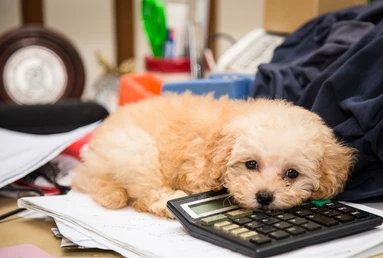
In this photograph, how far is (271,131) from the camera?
0.89 m

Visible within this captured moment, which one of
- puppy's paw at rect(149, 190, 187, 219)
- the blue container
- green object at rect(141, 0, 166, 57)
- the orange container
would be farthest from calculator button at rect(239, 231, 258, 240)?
green object at rect(141, 0, 166, 57)

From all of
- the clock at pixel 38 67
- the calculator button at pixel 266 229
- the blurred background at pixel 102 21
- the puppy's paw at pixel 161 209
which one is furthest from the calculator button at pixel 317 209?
the blurred background at pixel 102 21

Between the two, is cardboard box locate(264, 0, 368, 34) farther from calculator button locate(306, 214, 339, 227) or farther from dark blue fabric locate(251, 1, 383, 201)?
calculator button locate(306, 214, 339, 227)

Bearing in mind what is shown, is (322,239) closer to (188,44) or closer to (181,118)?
(181,118)

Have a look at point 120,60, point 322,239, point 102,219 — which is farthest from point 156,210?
point 120,60

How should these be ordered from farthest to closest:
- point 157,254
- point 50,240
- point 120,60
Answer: point 120,60, point 50,240, point 157,254

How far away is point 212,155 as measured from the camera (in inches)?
37.5

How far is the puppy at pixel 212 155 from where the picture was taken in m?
0.89

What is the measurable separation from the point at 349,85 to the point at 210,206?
367mm

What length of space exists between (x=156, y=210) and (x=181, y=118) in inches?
7.7

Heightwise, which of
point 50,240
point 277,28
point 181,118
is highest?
point 277,28

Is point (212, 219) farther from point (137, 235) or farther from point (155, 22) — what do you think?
point (155, 22)

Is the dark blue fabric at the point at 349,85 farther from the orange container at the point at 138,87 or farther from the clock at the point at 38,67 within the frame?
the clock at the point at 38,67

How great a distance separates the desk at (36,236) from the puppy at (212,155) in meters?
0.12
